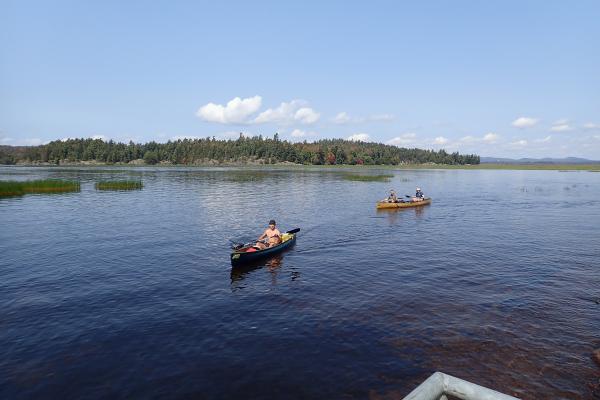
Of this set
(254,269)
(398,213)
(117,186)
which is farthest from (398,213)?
(117,186)

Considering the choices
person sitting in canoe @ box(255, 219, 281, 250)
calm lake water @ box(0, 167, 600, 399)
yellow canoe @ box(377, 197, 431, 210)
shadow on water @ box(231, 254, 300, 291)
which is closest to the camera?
calm lake water @ box(0, 167, 600, 399)

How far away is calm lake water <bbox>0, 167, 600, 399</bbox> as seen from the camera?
11812 millimetres

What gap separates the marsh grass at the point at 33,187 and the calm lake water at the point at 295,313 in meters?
26.9

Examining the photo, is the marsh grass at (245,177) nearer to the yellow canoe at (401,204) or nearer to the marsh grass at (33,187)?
the marsh grass at (33,187)

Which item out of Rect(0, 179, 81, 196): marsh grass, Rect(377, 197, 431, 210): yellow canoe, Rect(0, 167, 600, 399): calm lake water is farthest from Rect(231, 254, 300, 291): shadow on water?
Rect(0, 179, 81, 196): marsh grass

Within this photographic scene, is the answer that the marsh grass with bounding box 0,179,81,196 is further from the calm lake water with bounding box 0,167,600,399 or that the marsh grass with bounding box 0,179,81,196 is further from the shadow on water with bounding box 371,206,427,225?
the shadow on water with bounding box 371,206,427,225

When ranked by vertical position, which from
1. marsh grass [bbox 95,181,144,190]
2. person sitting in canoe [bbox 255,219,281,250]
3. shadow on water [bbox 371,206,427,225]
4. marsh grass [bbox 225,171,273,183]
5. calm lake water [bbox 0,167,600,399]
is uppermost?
marsh grass [bbox 225,171,273,183]

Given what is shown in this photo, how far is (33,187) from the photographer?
59344 mm

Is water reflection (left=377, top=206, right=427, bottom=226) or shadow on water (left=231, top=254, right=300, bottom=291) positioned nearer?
shadow on water (left=231, top=254, right=300, bottom=291)

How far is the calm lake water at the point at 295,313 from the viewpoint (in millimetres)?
11812

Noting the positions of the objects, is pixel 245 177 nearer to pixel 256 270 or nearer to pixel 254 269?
pixel 254 269

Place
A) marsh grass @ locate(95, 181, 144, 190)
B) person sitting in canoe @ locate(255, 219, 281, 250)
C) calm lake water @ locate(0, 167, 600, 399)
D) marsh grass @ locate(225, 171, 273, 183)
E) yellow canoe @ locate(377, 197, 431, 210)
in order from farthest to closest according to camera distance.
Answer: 1. marsh grass @ locate(225, 171, 273, 183)
2. marsh grass @ locate(95, 181, 144, 190)
3. yellow canoe @ locate(377, 197, 431, 210)
4. person sitting in canoe @ locate(255, 219, 281, 250)
5. calm lake water @ locate(0, 167, 600, 399)

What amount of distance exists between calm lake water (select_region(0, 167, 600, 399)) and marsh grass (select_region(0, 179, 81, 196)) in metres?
26.9

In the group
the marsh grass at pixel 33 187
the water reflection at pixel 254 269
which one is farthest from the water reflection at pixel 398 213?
the marsh grass at pixel 33 187
